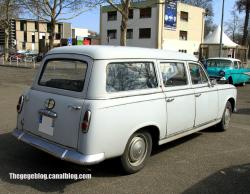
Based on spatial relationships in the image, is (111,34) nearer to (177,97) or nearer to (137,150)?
(177,97)

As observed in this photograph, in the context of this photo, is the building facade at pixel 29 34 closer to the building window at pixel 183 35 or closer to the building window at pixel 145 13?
the building window at pixel 145 13

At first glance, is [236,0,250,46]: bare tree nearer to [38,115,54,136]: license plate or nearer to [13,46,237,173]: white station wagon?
[13,46,237,173]: white station wagon

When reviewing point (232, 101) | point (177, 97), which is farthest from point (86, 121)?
point (232, 101)

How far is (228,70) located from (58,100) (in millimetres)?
14935

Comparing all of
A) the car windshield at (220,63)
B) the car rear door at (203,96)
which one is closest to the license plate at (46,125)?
the car rear door at (203,96)

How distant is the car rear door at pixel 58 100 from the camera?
184 inches

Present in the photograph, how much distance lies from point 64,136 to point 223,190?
2.15m

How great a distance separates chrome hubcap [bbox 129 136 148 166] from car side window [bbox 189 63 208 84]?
1.79m

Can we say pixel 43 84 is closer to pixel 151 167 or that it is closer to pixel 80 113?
pixel 80 113

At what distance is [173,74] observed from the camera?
595cm

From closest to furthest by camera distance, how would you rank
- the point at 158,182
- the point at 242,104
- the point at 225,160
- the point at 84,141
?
the point at 84,141 → the point at 158,182 → the point at 225,160 → the point at 242,104

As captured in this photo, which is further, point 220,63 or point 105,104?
point 220,63

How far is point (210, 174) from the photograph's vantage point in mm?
5219

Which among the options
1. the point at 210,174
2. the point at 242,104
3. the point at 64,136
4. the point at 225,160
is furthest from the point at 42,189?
the point at 242,104
